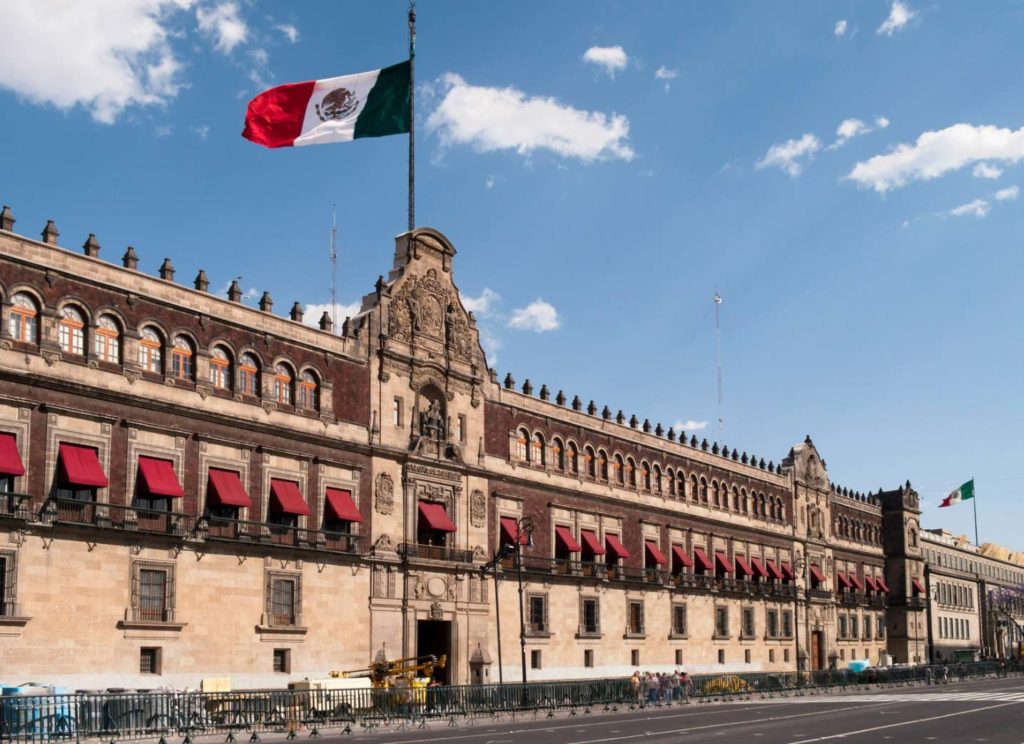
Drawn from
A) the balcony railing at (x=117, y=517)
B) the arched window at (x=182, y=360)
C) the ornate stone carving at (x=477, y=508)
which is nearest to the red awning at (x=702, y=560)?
the ornate stone carving at (x=477, y=508)

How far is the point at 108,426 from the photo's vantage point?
41.8m

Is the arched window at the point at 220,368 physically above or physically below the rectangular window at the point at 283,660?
above

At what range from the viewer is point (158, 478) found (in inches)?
1677

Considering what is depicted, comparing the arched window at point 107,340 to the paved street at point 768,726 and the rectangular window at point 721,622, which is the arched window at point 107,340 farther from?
the rectangular window at point 721,622

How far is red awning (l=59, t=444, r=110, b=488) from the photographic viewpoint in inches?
1560

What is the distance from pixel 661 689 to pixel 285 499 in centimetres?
2097

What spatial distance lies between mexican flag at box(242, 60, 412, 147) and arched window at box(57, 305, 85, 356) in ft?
35.2

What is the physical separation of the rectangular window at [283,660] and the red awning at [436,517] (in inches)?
398

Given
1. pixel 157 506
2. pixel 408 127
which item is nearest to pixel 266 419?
pixel 157 506

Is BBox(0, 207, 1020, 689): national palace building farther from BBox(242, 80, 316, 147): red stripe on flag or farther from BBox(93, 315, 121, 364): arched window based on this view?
BBox(242, 80, 316, 147): red stripe on flag

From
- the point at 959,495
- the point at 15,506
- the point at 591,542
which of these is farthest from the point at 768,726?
the point at 959,495

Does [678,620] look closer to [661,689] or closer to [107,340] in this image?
[661,689]

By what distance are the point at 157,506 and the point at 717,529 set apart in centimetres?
4703

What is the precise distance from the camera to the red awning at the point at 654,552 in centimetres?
7219
